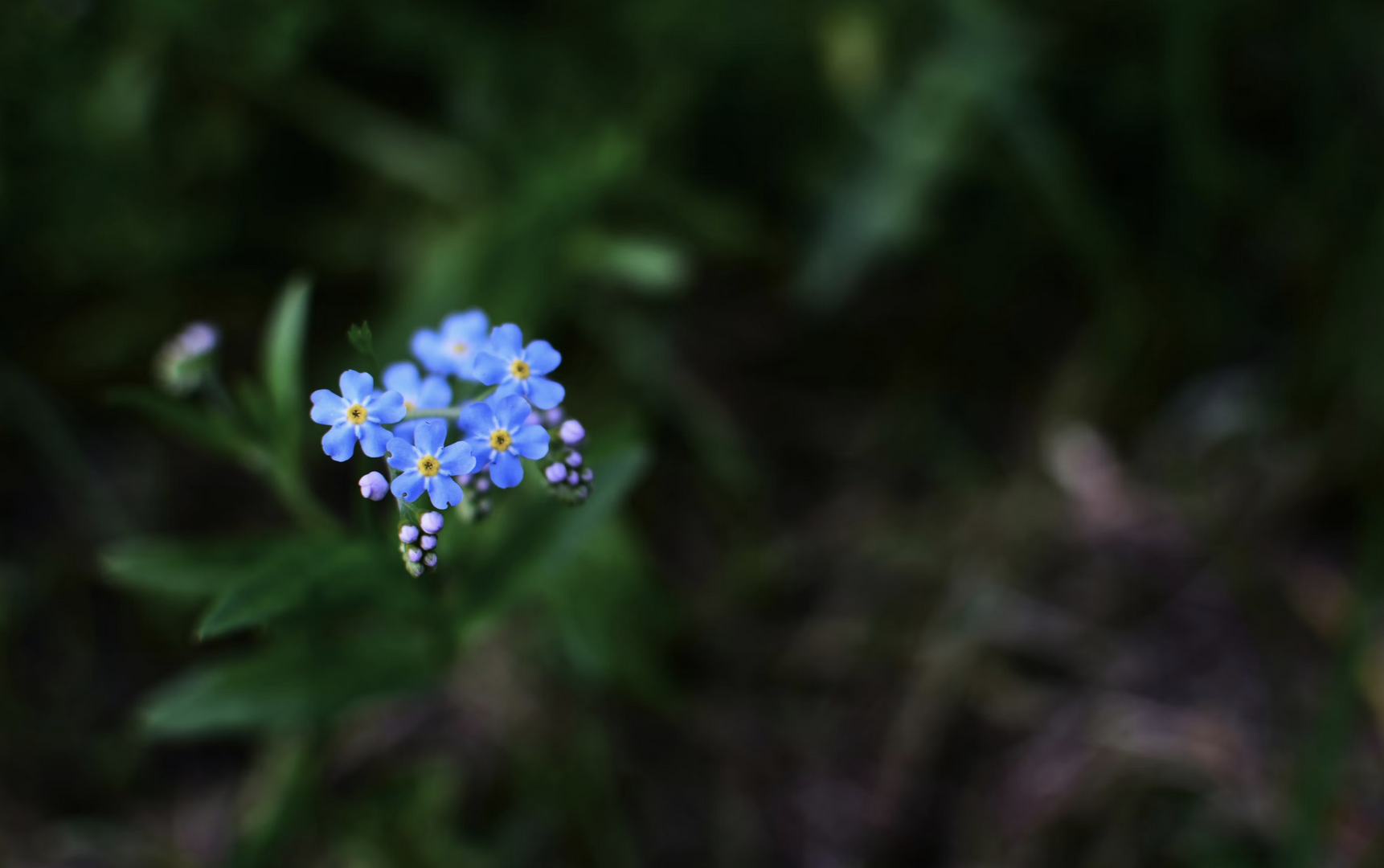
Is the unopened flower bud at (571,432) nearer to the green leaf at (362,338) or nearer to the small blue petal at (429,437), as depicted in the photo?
the small blue petal at (429,437)

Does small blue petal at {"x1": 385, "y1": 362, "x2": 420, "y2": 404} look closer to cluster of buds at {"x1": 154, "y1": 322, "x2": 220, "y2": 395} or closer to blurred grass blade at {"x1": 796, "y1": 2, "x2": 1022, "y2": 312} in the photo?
cluster of buds at {"x1": 154, "y1": 322, "x2": 220, "y2": 395}

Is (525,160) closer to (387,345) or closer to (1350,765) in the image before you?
(387,345)

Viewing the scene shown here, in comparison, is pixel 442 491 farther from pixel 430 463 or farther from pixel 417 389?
pixel 417 389

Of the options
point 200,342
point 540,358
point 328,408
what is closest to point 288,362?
point 200,342

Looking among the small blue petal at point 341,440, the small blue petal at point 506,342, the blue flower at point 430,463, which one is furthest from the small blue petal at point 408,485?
the small blue petal at point 506,342

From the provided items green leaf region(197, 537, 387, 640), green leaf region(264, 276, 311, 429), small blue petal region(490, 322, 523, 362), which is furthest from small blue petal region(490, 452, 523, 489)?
green leaf region(264, 276, 311, 429)

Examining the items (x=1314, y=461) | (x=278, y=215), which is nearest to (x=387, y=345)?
(x=278, y=215)

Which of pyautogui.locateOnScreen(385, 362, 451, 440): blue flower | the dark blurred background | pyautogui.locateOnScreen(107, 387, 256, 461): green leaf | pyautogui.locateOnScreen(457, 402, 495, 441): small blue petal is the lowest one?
pyautogui.locateOnScreen(457, 402, 495, 441): small blue petal
